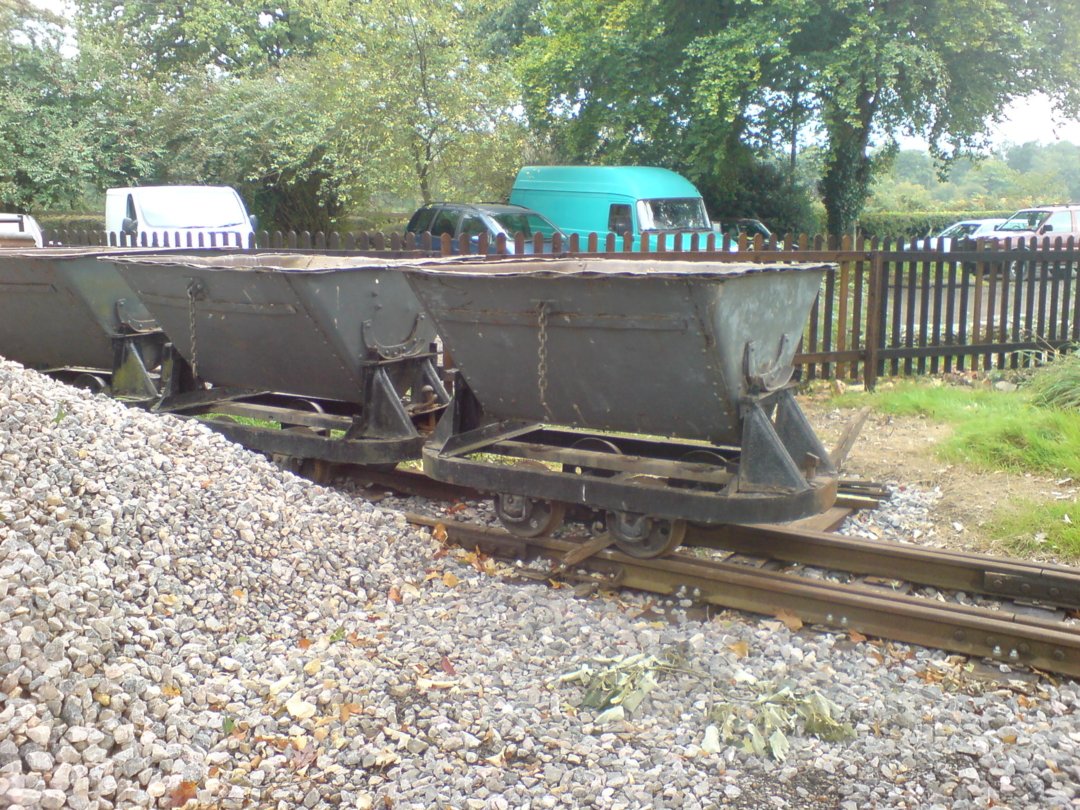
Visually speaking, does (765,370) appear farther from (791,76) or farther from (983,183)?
(983,183)

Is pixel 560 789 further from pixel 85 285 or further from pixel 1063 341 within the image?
pixel 1063 341

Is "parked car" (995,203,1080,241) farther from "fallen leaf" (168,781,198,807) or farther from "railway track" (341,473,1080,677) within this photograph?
"fallen leaf" (168,781,198,807)

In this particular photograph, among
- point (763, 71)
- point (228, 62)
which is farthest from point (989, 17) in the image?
point (228, 62)

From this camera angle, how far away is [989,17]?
23.7 metres

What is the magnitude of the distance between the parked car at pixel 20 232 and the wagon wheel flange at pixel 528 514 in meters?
14.1

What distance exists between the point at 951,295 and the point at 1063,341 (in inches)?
68.1

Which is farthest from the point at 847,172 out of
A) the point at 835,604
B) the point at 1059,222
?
the point at 835,604

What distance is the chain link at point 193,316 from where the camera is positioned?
7.42m

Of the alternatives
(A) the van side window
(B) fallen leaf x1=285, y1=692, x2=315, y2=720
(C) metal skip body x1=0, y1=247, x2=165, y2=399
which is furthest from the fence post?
(A) the van side window

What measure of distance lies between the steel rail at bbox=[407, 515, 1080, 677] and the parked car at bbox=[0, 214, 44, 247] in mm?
14589

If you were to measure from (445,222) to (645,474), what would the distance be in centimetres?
1590

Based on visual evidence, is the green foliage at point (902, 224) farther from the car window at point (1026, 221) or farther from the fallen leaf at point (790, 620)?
the fallen leaf at point (790, 620)

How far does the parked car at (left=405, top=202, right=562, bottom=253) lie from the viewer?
20422mm

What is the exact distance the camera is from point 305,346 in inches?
283
